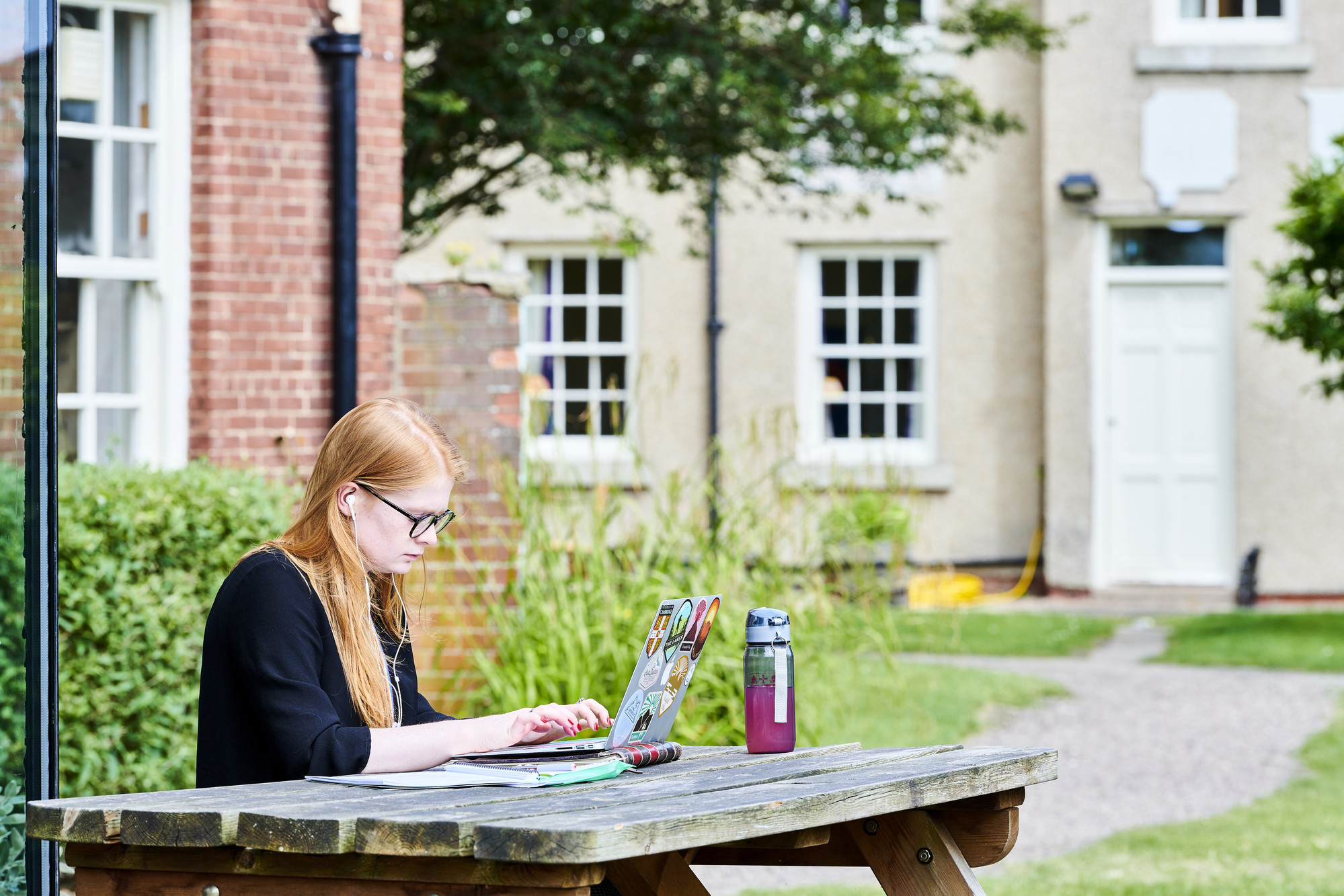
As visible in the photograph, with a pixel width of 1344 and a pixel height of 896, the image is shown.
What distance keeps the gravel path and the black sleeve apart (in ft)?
10.00

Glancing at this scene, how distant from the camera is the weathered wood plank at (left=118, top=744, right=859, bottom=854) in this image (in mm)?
2031

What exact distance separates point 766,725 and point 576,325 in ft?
37.6

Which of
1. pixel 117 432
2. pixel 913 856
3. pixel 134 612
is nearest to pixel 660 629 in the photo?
pixel 913 856

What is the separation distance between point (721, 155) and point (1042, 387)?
596cm

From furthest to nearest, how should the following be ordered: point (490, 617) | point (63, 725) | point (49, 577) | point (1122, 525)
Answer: point (1122, 525) < point (490, 617) < point (63, 725) < point (49, 577)

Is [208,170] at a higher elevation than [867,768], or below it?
higher

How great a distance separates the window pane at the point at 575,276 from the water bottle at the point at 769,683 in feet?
37.4

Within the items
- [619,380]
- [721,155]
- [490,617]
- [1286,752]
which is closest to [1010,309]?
[619,380]

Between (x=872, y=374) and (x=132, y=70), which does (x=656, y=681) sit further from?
(x=872, y=374)

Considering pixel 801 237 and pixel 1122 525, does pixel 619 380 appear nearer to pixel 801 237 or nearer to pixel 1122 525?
pixel 801 237

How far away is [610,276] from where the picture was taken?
14.2 metres

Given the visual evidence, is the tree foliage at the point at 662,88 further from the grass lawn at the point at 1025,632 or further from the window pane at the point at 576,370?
the window pane at the point at 576,370

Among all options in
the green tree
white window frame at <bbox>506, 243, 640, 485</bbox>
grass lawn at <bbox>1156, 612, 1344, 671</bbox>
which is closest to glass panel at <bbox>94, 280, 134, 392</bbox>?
grass lawn at <bbox>1156, 612, 1344, 671</bbox>

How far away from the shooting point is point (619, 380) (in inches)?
554
